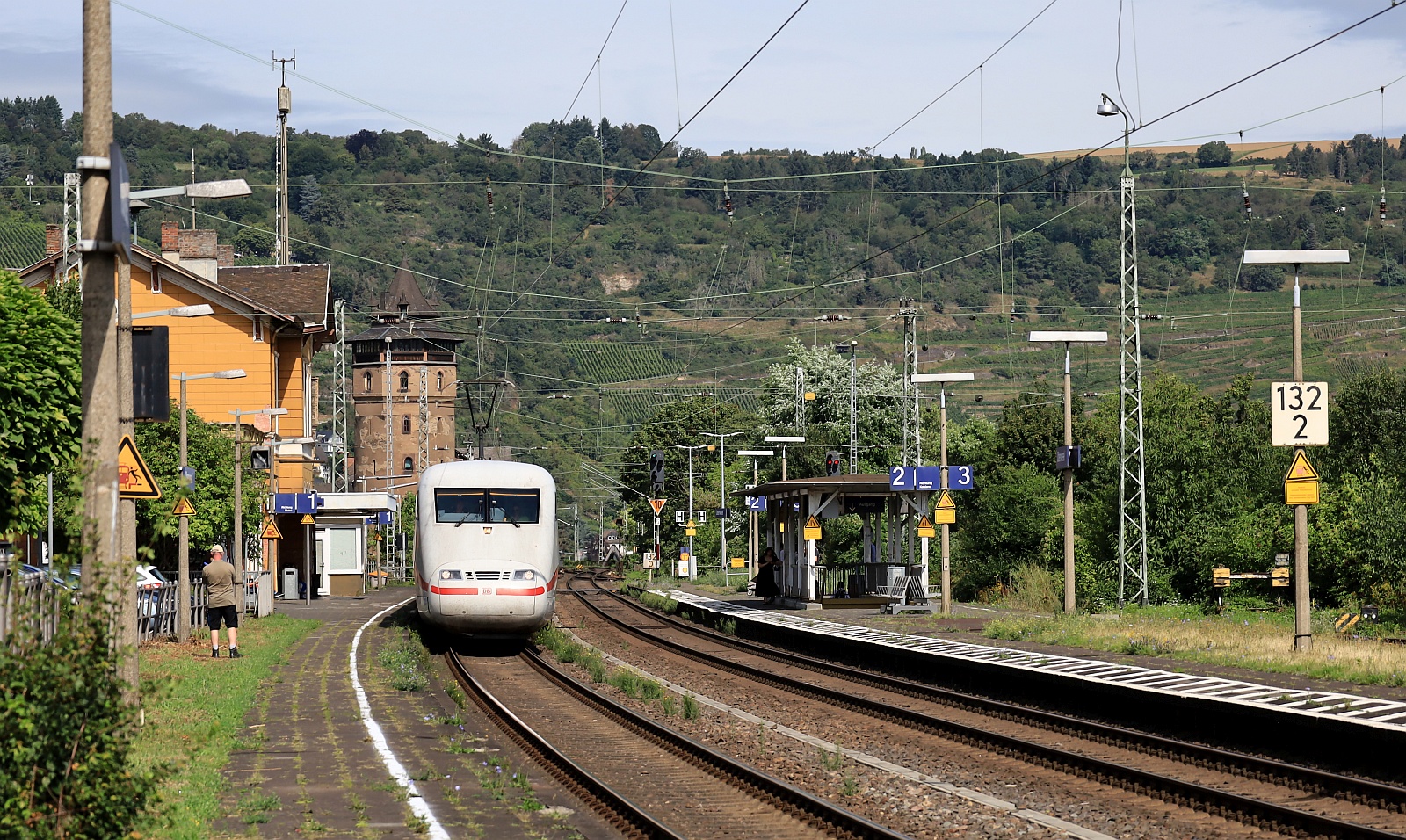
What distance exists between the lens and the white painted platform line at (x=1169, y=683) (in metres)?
15.1

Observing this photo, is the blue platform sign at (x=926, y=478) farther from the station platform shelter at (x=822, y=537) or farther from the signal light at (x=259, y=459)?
the signal light at (x=259, y=459)

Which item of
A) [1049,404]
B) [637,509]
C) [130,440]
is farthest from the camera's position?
[637,509]

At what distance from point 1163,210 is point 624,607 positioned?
501 ft

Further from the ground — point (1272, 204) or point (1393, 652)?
point (1272, 204)

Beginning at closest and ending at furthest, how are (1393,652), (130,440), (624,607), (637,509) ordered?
(130,440)
(1393,652)
(624,607)
(637,509)

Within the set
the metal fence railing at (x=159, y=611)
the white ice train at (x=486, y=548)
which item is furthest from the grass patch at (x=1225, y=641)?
the metal fence railing at (x=159, y=611)

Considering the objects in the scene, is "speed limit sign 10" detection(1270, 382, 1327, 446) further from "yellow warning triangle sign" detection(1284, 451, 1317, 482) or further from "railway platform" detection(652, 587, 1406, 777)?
"railway platform" detection(652, 587, 1406, 777)

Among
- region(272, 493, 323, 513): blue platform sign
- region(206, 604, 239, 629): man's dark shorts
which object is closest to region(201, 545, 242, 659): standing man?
Result: region(206, 604, 239, 629): man's dark shorts

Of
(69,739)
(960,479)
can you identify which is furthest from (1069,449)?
(69,739)

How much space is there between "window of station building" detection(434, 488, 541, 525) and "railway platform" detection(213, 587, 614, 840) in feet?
15.6

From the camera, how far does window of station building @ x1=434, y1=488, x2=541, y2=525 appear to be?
26594 millimetres

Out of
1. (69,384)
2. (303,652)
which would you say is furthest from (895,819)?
(303,652)

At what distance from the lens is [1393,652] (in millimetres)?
21703

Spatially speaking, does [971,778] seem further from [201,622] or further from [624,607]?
[624,607]
